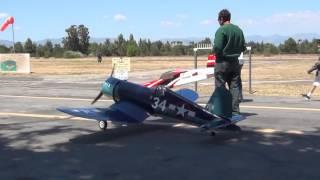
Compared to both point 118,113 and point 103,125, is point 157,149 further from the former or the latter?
point 103,125

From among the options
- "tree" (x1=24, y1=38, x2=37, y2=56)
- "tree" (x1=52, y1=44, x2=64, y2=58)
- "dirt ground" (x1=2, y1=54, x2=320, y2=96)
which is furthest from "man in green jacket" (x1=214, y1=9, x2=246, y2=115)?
"tree" (x1=24, y1=38, x2=37, y2=56)

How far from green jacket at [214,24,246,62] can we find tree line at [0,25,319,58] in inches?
3526

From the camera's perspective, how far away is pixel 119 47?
119m

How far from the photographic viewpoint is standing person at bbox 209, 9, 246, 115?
1002 centimetres

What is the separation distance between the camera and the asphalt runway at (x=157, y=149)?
285 inches

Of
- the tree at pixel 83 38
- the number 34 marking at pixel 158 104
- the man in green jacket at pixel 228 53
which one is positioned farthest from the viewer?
the tree at pixel 83 38

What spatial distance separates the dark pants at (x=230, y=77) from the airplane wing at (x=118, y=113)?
4.66ft

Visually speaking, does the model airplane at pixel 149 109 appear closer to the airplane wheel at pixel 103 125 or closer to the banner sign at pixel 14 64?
the airplane wheel at pixel 103 125

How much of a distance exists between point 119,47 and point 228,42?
4299 inches

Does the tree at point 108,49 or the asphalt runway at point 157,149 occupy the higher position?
the tree at point 108,49

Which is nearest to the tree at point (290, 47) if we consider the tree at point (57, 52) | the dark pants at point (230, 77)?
the tree at point (57, 52)

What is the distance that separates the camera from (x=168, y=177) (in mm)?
6992

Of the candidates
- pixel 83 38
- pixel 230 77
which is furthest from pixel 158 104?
pixel 83 38

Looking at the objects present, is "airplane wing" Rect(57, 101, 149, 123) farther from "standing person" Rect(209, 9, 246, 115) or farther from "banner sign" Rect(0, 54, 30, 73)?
"banner sign" Rect(0, 54, 30, 73)
